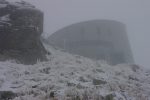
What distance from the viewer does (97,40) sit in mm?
42562

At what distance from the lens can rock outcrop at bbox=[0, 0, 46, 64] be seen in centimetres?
1733

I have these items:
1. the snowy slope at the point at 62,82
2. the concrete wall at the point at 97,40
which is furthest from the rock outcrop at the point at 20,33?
the concrete wall at the point at 97,40

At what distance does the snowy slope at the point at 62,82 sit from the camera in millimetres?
11344

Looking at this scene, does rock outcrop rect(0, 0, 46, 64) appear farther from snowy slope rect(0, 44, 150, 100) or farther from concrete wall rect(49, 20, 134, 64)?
concrete wall rect(49, 20, 134, 64)

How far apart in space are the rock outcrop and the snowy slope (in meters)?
1.07

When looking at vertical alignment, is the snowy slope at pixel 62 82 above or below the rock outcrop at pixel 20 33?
below

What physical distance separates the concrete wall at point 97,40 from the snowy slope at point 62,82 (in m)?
23.5

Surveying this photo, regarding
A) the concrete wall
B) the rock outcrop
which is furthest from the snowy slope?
the concrete wall

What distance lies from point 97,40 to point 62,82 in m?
30.1

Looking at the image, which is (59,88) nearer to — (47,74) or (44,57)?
(47,74)

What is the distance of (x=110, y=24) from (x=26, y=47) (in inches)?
1122

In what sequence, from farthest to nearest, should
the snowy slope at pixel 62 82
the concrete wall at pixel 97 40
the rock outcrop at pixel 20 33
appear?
1. the concrete wall at pixel 97 40
2. the rock outcrop at pixel 20 33
3. the snowy slope at pixel 62 82

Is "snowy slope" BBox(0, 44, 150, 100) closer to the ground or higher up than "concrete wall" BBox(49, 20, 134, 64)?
closer to the ground

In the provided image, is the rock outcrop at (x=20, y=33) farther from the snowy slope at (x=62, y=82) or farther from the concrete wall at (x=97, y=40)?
the concrete wall at (x=97, y=40)
